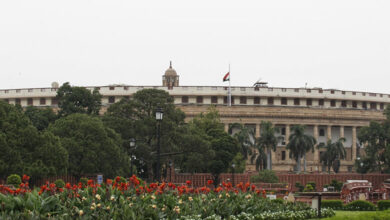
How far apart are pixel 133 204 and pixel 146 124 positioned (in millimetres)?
38209

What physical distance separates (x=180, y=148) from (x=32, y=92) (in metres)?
56.4

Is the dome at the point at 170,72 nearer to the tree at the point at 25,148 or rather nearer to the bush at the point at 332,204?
the tree at the point at 25,148

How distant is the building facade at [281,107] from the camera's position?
97000 mm

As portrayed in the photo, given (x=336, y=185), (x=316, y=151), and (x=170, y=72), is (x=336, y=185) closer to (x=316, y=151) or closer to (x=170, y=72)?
(x=316, y=151)

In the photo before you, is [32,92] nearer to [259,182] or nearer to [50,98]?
[50,98]

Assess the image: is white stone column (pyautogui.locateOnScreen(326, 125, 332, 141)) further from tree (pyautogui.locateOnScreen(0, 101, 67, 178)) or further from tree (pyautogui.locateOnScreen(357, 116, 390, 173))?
tree (pyautogui.locateOnScreen(0, 101, 67, 178))

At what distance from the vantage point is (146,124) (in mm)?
55125

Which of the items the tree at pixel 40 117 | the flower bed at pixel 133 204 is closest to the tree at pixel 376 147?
the tree at pixel 40 117

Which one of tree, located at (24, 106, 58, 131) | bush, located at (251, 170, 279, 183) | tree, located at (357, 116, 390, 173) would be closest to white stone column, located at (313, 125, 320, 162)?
tree, located at (357, 116, 390, 173)

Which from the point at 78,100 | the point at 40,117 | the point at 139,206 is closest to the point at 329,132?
the point at 78,100

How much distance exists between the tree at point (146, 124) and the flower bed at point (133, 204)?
3252 centimetres

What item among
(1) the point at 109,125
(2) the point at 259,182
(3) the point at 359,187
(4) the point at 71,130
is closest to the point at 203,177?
(2) the point at 259,182

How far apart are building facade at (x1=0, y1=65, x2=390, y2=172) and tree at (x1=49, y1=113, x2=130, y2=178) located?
4605 cm

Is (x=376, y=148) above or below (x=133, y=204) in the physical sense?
above
